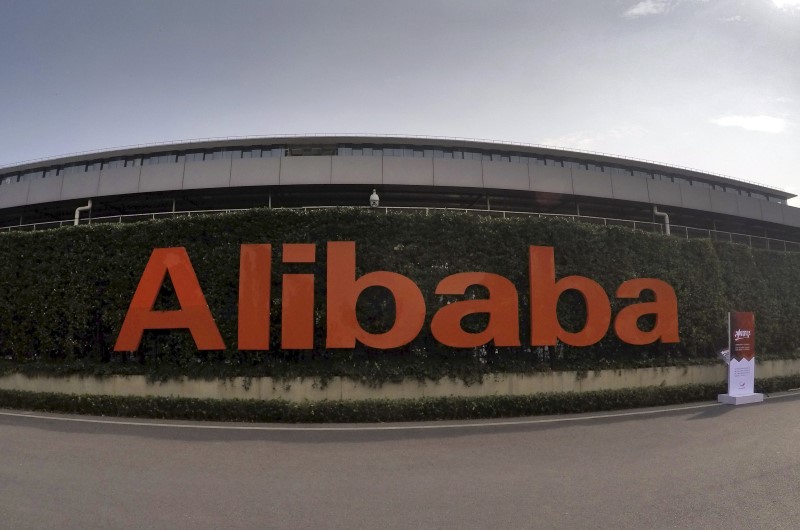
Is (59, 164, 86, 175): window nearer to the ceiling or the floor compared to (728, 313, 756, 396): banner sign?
nearer to the ceiling

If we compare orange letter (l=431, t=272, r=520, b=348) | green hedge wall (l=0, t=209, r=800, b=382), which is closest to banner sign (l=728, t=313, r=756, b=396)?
green hedge wall (l=0, t=209, r=800, b=382)

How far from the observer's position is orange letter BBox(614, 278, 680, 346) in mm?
14664

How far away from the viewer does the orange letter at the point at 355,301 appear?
12.5 m

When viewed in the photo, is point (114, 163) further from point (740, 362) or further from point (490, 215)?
point (740, 362)

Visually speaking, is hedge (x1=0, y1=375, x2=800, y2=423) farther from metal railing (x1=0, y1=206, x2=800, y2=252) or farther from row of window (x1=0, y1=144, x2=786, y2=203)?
row of window (x1=0, y1=144, x2=786, y2=203)

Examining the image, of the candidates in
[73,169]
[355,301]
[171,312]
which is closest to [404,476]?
[355,301]

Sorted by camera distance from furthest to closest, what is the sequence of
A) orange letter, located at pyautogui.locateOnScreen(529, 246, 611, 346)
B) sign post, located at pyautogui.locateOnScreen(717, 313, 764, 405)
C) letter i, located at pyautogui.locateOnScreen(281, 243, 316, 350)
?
sign post, located at pyautogui.locateOnScreen(717, 313, 764, 405) → orange letter, located at pyautogui.locateOnScreen(529, 246, 611, 346) → letter i, located at pyautogui.locateOnScreen(281, 243, 316, 350)

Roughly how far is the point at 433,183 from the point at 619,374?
11.3m

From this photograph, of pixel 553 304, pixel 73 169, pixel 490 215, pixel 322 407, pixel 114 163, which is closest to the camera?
pixel 322 407

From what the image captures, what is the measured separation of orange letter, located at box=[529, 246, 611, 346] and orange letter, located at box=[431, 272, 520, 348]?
0.74 meters

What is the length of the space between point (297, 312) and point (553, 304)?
792 cm

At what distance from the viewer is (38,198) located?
2261 cm

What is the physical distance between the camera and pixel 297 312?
12562 millimetres

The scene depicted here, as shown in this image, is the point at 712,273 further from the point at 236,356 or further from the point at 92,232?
the point at 92,232
